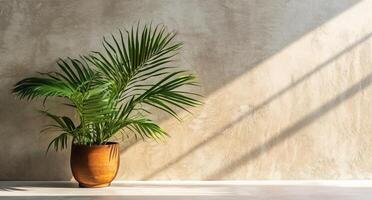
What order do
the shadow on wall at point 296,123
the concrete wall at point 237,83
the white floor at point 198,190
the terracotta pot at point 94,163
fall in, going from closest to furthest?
the white floor at point 198,190 < the terracotta pot at point 94,163 < the concrete wall at point 237,83 < the shadow on wall at point 296,123

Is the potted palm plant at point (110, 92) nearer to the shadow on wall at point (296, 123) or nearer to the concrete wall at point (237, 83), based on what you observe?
the concrete wall at point (237, 83)

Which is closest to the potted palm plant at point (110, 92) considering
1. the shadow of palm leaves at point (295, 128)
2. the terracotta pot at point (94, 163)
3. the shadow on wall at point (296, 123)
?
the terracotta pot at point (94, 163)

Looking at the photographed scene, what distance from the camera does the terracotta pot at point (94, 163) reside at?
12.0ft

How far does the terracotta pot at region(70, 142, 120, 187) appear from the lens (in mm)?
3650

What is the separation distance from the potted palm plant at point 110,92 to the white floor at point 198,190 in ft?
0.61

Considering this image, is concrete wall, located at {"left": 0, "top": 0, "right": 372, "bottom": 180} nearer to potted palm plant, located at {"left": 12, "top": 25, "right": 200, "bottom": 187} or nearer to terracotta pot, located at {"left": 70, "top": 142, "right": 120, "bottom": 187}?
potted palm plant, located at {"left": 12, "top": 25, "right": 200, "bottom": 187}

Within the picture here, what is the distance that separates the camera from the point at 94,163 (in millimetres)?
3652

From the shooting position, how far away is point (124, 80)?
3.77 m

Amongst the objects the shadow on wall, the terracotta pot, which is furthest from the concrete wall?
the terracotta pot

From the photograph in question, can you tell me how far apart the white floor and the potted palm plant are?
0.18m

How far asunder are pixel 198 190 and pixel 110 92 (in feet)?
3.05

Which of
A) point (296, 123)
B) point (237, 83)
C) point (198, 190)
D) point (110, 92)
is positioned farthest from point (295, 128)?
point (110, 92)

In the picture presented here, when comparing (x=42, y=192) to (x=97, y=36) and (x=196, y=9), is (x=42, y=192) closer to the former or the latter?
(x=97, y=36)

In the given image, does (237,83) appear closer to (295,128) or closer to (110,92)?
(295,128)
